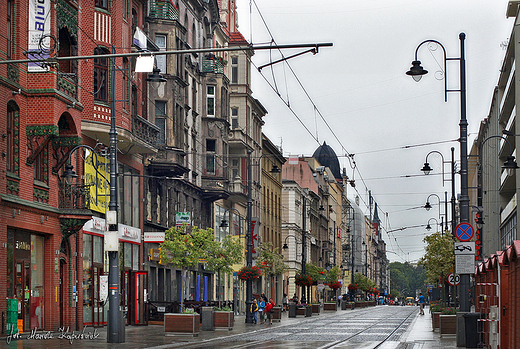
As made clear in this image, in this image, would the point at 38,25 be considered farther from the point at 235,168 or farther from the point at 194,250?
the point at 235,168

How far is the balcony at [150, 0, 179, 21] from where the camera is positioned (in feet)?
146

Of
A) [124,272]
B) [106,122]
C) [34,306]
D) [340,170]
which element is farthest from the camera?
[340,170]

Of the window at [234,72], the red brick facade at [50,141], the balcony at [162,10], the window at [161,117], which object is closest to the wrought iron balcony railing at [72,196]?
the red brick facade at [50,141]

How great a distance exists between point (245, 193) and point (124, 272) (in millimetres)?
26197

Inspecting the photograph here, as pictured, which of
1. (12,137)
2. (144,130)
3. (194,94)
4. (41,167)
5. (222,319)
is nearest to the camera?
(12,137)

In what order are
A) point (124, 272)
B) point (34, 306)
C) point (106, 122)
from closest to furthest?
1. point (34, 306)
2. point (106, 122)
3. point (124, 272)

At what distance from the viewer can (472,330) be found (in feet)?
76.5

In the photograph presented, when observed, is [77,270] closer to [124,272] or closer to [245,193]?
[124,272]

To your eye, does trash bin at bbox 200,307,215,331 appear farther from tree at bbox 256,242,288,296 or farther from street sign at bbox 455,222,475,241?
tree at bbox 256,242,288,296

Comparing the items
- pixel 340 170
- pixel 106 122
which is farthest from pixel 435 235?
pixel 340 170

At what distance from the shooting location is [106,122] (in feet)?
114

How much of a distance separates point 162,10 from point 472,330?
2722 cm

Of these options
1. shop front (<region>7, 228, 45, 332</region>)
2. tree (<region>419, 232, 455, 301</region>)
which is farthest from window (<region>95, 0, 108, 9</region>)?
tree (<region>419, 232, 455, 301</region>)

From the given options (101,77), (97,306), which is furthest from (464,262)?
(101,77)
